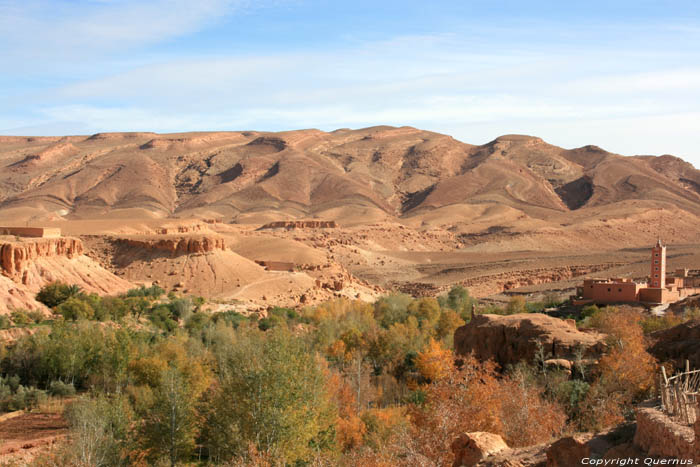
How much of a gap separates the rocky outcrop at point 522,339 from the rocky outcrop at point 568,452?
37.8 feet

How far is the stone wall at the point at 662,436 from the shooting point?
30.3 ft

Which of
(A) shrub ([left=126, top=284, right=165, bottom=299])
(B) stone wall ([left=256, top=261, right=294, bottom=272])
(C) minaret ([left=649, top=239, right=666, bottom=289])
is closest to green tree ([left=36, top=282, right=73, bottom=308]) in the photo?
(A) shrub ([left=126, top=284, right=165, bottom=299])

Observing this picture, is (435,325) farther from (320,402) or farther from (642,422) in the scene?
(642,422)

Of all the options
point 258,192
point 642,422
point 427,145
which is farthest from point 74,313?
point 427,145

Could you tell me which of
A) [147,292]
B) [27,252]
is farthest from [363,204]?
[27,252]

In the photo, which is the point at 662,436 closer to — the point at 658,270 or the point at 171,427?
the point at 171,427

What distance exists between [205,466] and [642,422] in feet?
44.6

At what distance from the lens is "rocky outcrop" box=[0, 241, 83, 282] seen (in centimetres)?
4125

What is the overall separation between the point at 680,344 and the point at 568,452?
1131 centimetres

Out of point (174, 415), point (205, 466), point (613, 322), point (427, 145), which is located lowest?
point (205, 466)

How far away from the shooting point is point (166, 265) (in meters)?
53.4

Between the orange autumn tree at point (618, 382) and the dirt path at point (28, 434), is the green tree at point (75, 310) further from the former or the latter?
the orange autumn tree at point (618, 382)

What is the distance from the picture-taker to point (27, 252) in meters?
42.8

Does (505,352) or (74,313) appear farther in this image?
(74,313)
